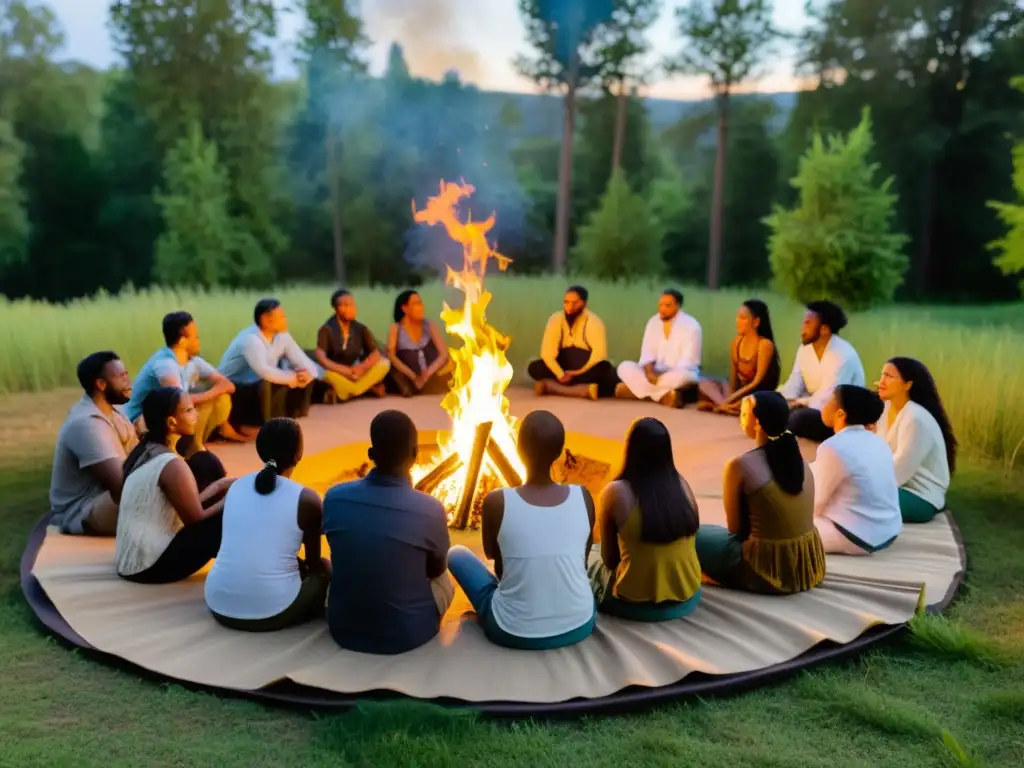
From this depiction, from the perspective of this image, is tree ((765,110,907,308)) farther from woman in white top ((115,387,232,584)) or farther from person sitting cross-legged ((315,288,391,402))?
woman in white top ((115,387,232,584))

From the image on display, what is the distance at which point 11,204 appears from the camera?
20.3 m

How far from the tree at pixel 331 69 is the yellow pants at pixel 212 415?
43.2 ft

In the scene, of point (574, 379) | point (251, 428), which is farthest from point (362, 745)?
point (574, 379)

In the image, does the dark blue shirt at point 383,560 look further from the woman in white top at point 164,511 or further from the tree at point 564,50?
the tree at point 564,50

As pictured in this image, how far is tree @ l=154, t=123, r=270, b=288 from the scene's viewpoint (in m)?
20.3

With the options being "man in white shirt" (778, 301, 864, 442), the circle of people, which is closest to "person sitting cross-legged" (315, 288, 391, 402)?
the circle of people

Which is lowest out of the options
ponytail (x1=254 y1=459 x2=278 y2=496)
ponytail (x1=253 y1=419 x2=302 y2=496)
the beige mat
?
the beige mat

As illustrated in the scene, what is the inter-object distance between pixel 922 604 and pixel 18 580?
189 inches

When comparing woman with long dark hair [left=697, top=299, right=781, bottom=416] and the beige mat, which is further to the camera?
woman with long dark hair [left=697, top=299, right=781, bottom=416]

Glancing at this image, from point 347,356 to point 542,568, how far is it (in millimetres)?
5667

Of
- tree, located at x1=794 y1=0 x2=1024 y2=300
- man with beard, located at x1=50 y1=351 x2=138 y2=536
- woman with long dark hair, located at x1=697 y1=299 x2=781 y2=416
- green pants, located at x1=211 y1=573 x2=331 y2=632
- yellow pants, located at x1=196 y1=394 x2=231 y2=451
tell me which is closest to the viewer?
green pants, located at x1=211 y1=573 x2=331 y2=632

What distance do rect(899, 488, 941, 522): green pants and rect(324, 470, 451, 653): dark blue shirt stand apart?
10.8ft

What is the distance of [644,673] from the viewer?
3.87 metres

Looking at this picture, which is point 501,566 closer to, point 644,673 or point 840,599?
point 644,673
